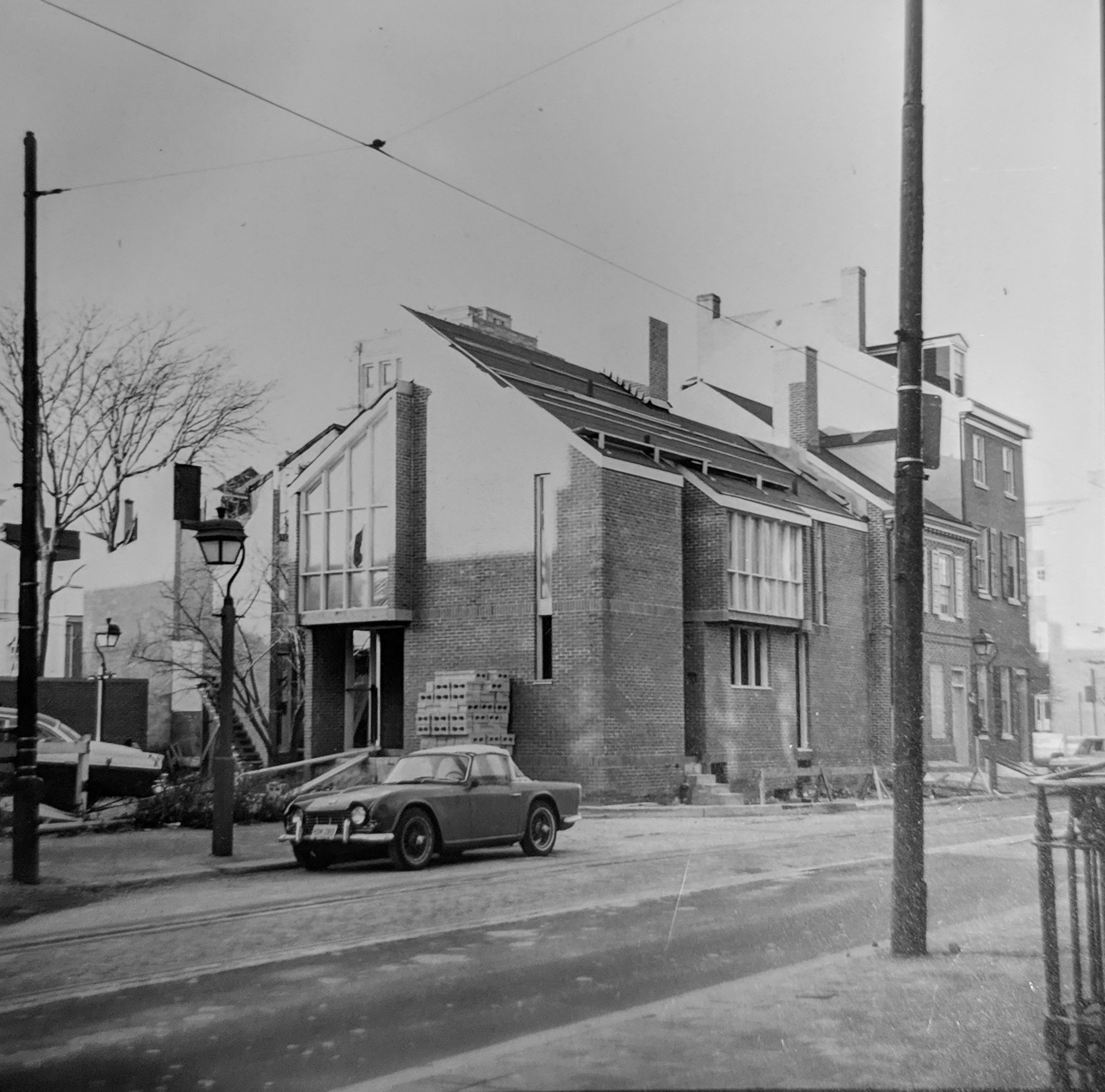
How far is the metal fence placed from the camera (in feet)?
12.7

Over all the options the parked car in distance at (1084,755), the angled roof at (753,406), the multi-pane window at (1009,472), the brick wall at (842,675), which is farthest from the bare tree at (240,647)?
the parked car in distance at (1084,755)

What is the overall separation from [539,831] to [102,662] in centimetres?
157

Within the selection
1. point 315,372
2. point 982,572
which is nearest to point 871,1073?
point 982,572

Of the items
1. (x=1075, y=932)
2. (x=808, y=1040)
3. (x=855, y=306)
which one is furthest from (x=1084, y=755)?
(x=855, y=306)

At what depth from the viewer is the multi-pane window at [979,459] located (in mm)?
4492

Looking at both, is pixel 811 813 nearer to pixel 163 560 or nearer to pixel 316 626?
pixel 316 626

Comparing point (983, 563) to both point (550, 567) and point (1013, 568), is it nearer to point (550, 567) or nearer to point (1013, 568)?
point (1013, 568)

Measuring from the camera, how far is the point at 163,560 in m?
4.17

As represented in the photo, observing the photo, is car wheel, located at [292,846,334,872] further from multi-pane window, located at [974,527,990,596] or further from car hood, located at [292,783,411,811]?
multi-pane window, located at [974,527,990,596]

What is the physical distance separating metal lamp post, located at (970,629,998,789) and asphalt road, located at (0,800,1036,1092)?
0.44 feet

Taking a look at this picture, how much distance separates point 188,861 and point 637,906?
7.51ft

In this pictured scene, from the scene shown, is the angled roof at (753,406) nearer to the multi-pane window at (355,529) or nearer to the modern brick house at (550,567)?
the modern brick house at (550,567)

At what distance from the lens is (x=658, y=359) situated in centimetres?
430

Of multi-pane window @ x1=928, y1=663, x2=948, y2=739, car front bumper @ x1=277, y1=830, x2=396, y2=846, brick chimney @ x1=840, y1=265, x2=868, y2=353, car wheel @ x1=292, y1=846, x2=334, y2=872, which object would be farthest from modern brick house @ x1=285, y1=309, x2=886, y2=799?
car wheel @ x1=292, y1=846, x2=334, y2=872
